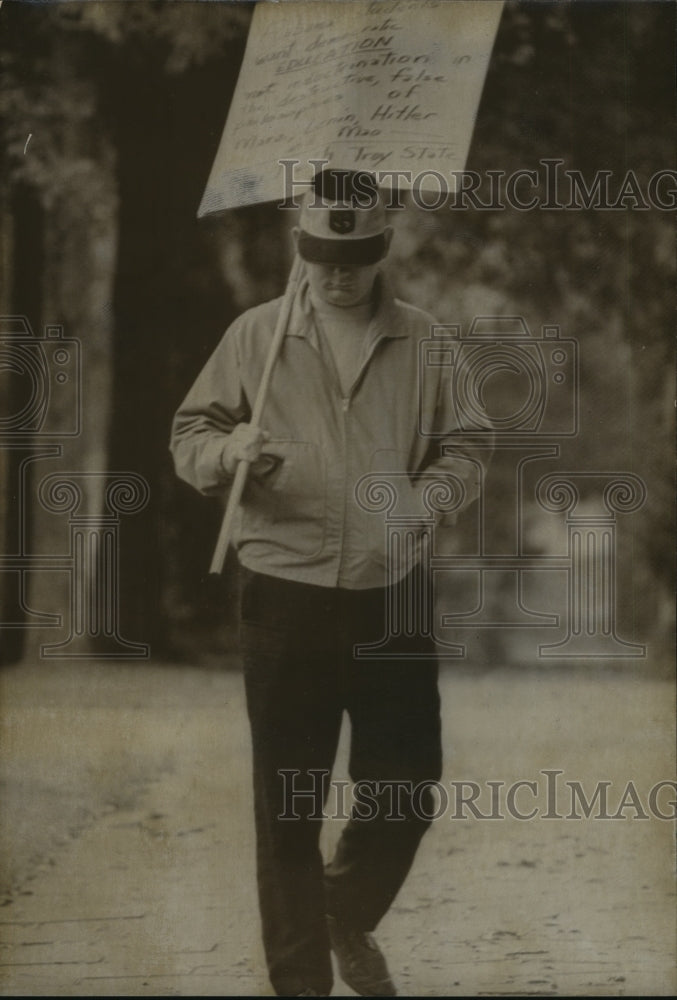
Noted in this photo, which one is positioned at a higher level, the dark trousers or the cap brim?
the cap brim

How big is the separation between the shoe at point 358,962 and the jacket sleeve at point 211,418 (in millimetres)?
1960

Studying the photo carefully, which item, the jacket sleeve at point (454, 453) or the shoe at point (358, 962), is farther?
the jacket sleeve at point (454, 453)

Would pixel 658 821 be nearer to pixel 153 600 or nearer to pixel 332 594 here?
pixel 332 594

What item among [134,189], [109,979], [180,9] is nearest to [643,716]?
[109,979]

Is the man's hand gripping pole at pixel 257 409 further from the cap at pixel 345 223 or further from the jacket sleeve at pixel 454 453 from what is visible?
the jacket sleeve at pixel 454 453
